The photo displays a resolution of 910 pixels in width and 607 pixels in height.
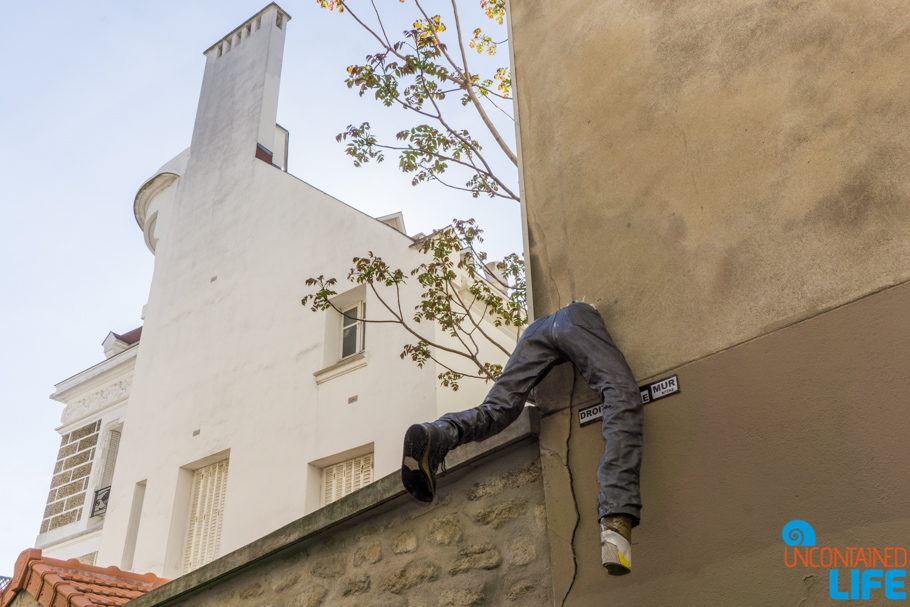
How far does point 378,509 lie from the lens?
17.4ft

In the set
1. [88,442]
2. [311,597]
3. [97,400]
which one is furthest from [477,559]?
[97,400]

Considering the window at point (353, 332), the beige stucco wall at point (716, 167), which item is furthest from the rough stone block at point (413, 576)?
the window at point (353, 332)

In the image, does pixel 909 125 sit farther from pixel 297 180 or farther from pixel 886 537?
pixel 297 180

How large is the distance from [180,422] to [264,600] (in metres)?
9.36

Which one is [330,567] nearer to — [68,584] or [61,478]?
[68,584]

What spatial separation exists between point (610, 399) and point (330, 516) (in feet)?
7.21

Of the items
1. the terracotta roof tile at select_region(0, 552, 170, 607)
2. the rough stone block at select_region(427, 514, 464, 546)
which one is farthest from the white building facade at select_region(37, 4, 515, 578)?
the rough stone block at select_region(427, 514, 464, 546)

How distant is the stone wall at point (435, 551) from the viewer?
457cm

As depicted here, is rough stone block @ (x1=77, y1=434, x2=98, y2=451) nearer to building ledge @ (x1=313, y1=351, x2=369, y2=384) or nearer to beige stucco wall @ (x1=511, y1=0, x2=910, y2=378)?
building ledge @ (x1=313, y1=351, x2=369, y2=384)

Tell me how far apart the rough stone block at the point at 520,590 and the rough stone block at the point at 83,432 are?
1568cm

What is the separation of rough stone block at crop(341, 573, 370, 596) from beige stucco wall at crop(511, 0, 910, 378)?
2.01 metres

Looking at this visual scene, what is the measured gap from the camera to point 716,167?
4.67 m

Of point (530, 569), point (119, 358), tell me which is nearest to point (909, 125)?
point (530, 569)
